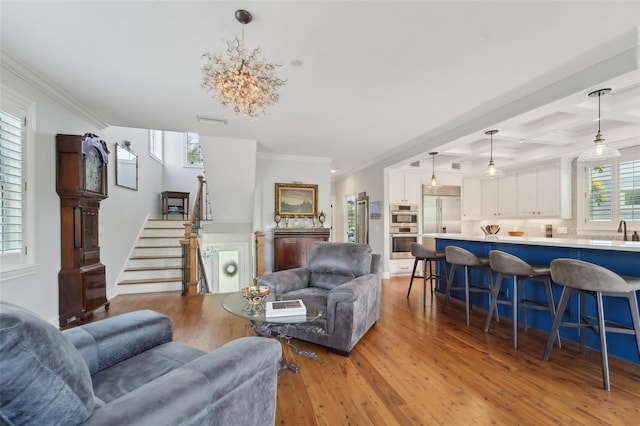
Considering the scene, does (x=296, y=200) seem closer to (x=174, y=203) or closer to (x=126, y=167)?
(x=126, y=167)

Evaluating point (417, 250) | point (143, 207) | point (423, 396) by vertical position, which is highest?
point (143, 207)

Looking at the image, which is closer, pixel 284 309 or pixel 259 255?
pixel 284 309

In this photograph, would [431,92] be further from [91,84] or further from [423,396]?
[91,84]

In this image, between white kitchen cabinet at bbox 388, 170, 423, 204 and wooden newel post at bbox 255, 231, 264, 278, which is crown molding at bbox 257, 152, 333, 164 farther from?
wooden newel post at bbox 255, 231, 264, 278

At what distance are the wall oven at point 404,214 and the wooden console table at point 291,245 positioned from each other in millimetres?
1708

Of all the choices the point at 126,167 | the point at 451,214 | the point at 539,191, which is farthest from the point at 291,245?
the point at 539,191

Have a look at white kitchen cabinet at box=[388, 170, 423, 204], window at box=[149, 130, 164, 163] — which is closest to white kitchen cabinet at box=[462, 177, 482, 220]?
white kitchen cabinet at box=[388, 170, 423, 204]

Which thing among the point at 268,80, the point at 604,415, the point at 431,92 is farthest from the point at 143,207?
the point at 604,415

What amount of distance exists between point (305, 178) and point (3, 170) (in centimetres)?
460

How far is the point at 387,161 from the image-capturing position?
602cm

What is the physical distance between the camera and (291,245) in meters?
5.95

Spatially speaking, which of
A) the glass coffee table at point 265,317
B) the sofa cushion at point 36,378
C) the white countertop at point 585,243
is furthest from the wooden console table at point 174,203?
Answer: the sofa cushion at point 36,378

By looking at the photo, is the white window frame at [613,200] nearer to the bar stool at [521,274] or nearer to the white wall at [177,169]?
the bar stool at [521,274]

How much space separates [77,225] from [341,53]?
11.6 feet
